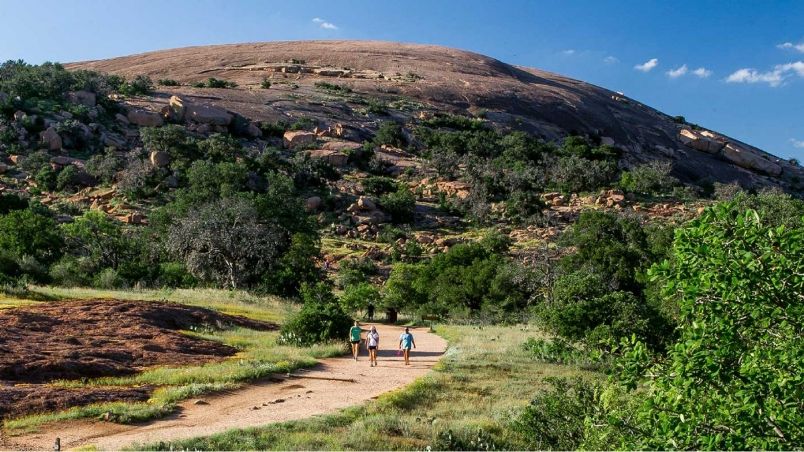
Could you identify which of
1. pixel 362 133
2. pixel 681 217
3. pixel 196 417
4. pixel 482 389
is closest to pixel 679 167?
pixel 681 217

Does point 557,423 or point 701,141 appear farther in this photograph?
point 701,141

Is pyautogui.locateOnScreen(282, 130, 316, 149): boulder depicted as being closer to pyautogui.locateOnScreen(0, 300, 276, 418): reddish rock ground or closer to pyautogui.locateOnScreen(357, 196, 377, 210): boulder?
pyautogui.locateOnScreen(357, 196, 377, 210): boulder

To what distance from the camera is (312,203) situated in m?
48.0

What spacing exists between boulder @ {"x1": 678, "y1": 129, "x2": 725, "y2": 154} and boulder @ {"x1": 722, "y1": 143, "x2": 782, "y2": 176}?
5.22ft

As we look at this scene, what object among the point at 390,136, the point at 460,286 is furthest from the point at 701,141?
the point at 460,286

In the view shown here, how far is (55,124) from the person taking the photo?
50281 millimetres

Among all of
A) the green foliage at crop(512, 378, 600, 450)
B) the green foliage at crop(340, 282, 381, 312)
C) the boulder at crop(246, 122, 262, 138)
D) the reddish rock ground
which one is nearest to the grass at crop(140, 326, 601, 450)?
the green foliage at crop(512, 378, 600, 450)

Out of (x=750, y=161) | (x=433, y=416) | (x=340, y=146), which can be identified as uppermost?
(x=750, y=161)

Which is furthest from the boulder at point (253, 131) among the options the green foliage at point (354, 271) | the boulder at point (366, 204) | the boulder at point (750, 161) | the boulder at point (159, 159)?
the boulder at point (750, 161)

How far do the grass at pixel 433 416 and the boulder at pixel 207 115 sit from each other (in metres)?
48.0

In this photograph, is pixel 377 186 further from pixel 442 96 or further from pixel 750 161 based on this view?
pixel 750 161

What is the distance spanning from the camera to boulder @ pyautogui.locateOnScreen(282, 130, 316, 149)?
5912 cm

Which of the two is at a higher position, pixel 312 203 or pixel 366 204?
pixel 366 204

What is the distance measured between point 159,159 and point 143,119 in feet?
33.1
